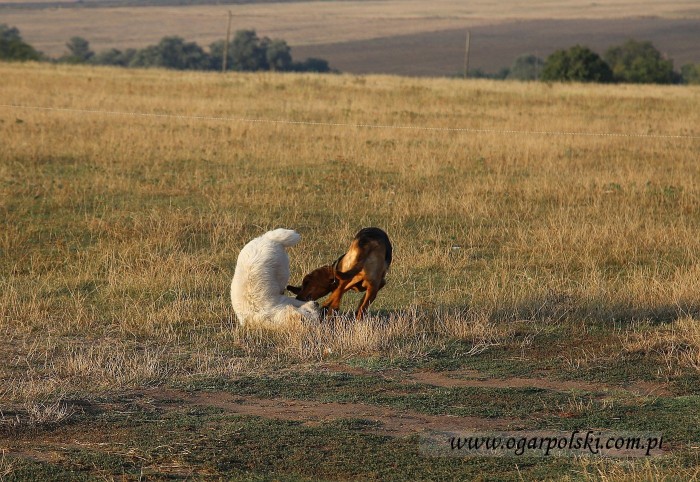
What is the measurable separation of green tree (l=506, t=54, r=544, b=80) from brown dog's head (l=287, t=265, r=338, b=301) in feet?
211

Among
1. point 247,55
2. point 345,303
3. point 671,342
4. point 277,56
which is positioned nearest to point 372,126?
point 345,303

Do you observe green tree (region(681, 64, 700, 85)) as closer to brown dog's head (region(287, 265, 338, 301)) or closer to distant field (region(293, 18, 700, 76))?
distant field (region(293, 18, 700, 76))

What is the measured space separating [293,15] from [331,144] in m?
139

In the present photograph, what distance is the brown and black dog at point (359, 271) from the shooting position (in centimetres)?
751

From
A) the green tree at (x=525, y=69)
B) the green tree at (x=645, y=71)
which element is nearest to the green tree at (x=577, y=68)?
the green tree at (x=645, y=71)

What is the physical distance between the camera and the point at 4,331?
7660 mm

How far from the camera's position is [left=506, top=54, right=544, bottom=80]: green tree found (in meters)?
72.3

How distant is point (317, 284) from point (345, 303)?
1.24m

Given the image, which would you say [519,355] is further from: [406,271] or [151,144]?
[151,144]

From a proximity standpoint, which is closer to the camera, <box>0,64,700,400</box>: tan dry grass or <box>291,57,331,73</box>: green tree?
<box>0,64,700,400</box>: tan dry grass

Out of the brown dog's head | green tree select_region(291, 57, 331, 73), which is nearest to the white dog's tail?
the brown dog's head

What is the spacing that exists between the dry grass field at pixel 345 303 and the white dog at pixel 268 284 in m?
0.19

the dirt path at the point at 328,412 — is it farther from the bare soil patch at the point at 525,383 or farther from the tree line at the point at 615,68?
the tree line at the point at 615,68

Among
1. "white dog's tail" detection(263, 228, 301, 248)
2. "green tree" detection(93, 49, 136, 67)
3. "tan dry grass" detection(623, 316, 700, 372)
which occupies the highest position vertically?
"white dog's tail" detection(263, 228, 301, 248)
